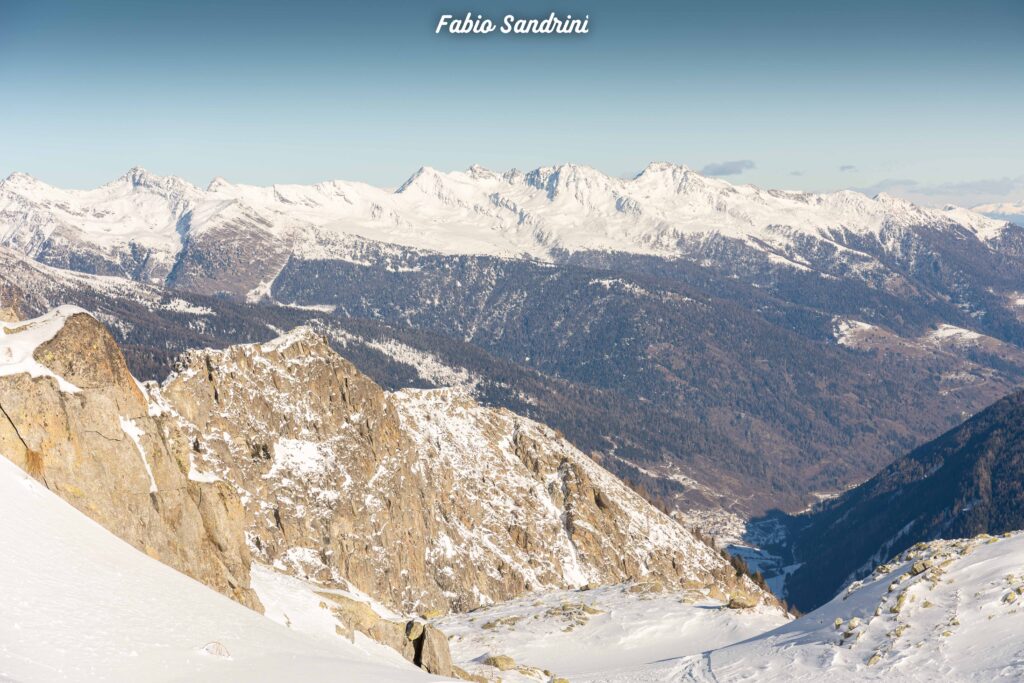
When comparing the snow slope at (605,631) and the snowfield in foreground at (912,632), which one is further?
the snow slope at (605,631)

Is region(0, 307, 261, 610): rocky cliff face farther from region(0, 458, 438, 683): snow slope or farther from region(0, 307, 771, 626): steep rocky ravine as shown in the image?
region(0, 458, 438, 683): snow slope

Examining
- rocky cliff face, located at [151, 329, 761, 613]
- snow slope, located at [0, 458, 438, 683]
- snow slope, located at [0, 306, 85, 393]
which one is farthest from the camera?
rocky cliff face, located at [151, 329, 761, 613]

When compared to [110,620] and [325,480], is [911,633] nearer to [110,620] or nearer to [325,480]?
[110,620]

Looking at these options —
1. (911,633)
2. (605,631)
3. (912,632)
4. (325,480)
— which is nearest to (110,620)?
(911,633)

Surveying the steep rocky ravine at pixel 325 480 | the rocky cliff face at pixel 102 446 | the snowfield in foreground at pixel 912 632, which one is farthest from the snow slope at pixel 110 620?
the snowfield in foreground at pixel 912 632

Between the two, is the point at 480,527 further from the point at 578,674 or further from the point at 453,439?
the point at 578,674

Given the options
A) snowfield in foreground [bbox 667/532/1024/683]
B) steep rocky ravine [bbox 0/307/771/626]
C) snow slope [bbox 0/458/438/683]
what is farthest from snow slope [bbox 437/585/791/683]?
snow slope [bbox 0/458/438/683]

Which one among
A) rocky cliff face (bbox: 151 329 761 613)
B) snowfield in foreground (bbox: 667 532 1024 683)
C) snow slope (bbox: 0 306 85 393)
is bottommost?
rocky cliff face (bbox: 151 329 761 613)

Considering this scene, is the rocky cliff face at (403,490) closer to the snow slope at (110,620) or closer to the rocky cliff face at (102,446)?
the rocky cliff face at (102,446)
